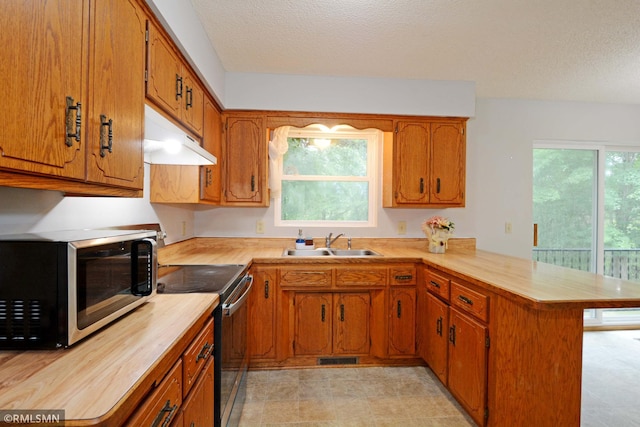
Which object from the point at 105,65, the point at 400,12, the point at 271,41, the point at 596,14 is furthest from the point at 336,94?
the point at 105,65

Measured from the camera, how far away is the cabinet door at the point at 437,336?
209 cm

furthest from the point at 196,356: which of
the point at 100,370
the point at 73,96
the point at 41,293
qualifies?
the point at 73,96

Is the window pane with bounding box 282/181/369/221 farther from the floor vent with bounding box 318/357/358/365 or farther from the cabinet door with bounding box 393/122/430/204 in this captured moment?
the floor vent with bounding box 318/357/358/365

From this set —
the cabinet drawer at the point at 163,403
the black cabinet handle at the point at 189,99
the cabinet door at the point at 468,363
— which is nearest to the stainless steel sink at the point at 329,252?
the cabinet door at the point at 468,363

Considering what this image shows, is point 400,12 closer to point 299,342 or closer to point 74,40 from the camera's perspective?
point 74,40

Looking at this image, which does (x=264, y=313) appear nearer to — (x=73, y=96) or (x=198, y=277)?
(x=198, y=277)

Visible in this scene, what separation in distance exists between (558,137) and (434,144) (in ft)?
5.02

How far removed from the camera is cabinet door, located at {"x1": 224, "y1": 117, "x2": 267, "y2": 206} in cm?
273

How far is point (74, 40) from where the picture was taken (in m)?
0.90

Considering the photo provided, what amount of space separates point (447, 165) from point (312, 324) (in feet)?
6.05

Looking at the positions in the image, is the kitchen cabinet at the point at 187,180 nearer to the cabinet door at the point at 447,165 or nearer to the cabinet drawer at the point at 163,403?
the cabinet drawer at the point at 163,403

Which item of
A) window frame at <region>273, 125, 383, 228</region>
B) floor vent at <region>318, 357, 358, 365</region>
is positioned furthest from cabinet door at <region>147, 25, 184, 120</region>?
floor vent at <region>318, 357, 358, 365</region>

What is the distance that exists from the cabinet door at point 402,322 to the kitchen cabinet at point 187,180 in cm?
165

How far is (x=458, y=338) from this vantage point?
1926 millimetres
